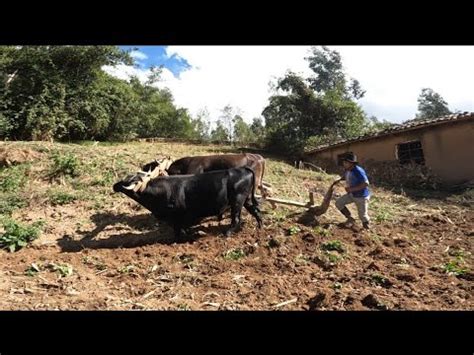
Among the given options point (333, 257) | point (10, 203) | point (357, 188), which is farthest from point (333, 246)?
point (10, 203)

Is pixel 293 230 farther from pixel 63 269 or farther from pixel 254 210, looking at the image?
pixel 63 269

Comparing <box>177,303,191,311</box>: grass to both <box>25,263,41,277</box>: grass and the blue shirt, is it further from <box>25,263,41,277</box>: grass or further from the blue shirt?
the blue shirt

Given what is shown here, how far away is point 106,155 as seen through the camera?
13.5 metres

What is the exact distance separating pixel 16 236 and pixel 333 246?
5.66m

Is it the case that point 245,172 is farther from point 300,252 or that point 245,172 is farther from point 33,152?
point 33,152

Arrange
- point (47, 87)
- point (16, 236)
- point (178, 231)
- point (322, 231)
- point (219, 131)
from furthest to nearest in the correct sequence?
point (219, 131)
point (47, 87)
point (322, 231)
point (178, 231)
point (16, 236)

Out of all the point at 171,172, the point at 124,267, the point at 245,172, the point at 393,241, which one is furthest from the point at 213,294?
the point at 171,172

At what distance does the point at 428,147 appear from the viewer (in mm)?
16641

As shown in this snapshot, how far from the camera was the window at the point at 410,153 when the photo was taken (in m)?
17.0

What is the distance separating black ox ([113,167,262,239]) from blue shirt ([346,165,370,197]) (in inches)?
85.7

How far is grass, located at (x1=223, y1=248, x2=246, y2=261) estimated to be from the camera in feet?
23.3

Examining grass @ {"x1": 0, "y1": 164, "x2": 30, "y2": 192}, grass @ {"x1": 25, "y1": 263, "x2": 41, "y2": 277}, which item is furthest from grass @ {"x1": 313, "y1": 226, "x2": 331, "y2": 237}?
grass @ {"x1": 0, "y1": 164, "x2": 30, "y2": 192}
